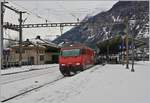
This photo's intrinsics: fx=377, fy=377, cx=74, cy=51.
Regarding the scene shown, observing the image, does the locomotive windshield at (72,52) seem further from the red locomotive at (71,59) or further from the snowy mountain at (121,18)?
the snowy mountain at (121,18)

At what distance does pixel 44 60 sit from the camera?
103m

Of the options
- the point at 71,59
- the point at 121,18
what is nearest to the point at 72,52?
the point at 71,59

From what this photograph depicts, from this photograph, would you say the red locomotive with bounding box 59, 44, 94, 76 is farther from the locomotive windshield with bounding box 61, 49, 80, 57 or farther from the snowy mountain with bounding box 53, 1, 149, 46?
the snowy mountain with bounding box 53, 1, 149, 46

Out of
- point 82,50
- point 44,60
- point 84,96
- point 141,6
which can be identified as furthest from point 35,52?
point 84,96

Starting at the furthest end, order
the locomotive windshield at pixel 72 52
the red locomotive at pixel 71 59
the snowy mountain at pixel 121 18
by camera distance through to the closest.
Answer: the snowy mountain at pixel 121 18, the locomotive windshield at pixel 72 52, the red locomotive at pixel 71 59

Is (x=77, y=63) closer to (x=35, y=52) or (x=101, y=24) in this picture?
(x=101, y=24)

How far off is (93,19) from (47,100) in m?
54.9

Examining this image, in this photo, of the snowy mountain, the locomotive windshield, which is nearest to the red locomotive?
the locomotive windshield

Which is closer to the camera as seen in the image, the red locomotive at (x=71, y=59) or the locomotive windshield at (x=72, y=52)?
the red locomotive at (x=71, y=59)

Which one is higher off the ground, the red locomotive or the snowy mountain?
the snowy mountain

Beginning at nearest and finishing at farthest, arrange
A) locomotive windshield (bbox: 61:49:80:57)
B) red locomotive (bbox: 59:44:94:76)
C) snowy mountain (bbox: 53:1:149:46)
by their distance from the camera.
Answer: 1. red locomotive (bbox: 59:44:94:76)
2. locomotive windshield (bbox: 61:49:80:57)
3. snowy mountain (bbox: 53:1:149:46)

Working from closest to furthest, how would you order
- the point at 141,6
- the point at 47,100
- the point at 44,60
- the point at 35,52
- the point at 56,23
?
1. the point at 47,100
2. the point at 141,6
3. the point at 56,23
4. the point at 35,52
5. the point at 44,60

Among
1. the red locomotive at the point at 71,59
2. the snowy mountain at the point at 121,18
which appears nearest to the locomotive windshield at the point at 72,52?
the red locomotive at the point at 71,59

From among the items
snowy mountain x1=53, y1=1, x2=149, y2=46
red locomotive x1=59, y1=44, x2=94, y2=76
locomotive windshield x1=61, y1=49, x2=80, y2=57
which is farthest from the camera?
snowy mountain x1=53, y1=1, x2=149, y2=46
